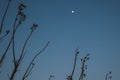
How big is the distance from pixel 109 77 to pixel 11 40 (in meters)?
23.8

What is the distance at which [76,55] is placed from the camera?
68.2ft

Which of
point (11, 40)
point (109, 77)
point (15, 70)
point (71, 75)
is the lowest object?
point (15, 70)

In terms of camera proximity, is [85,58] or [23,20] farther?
[85,58]

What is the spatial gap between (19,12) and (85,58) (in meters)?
12.5

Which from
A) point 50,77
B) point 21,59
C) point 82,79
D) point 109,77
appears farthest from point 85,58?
point 21,59

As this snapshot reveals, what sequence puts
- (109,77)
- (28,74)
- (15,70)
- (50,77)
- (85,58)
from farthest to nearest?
(109,77), (50,77), (85,58), (28,74), (15,70)

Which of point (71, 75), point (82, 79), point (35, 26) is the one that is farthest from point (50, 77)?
point (35, 26)

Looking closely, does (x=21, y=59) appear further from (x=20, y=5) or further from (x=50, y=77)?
(x=50, y=77)

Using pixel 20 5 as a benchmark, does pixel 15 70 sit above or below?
below

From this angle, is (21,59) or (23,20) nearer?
(21,59)

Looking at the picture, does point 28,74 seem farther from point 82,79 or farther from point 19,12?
point 82,79

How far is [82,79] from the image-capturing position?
2381cm

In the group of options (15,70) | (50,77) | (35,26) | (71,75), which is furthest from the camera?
(50,77)

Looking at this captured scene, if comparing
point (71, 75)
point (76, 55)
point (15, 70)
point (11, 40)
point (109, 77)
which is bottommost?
point (15, 70)
